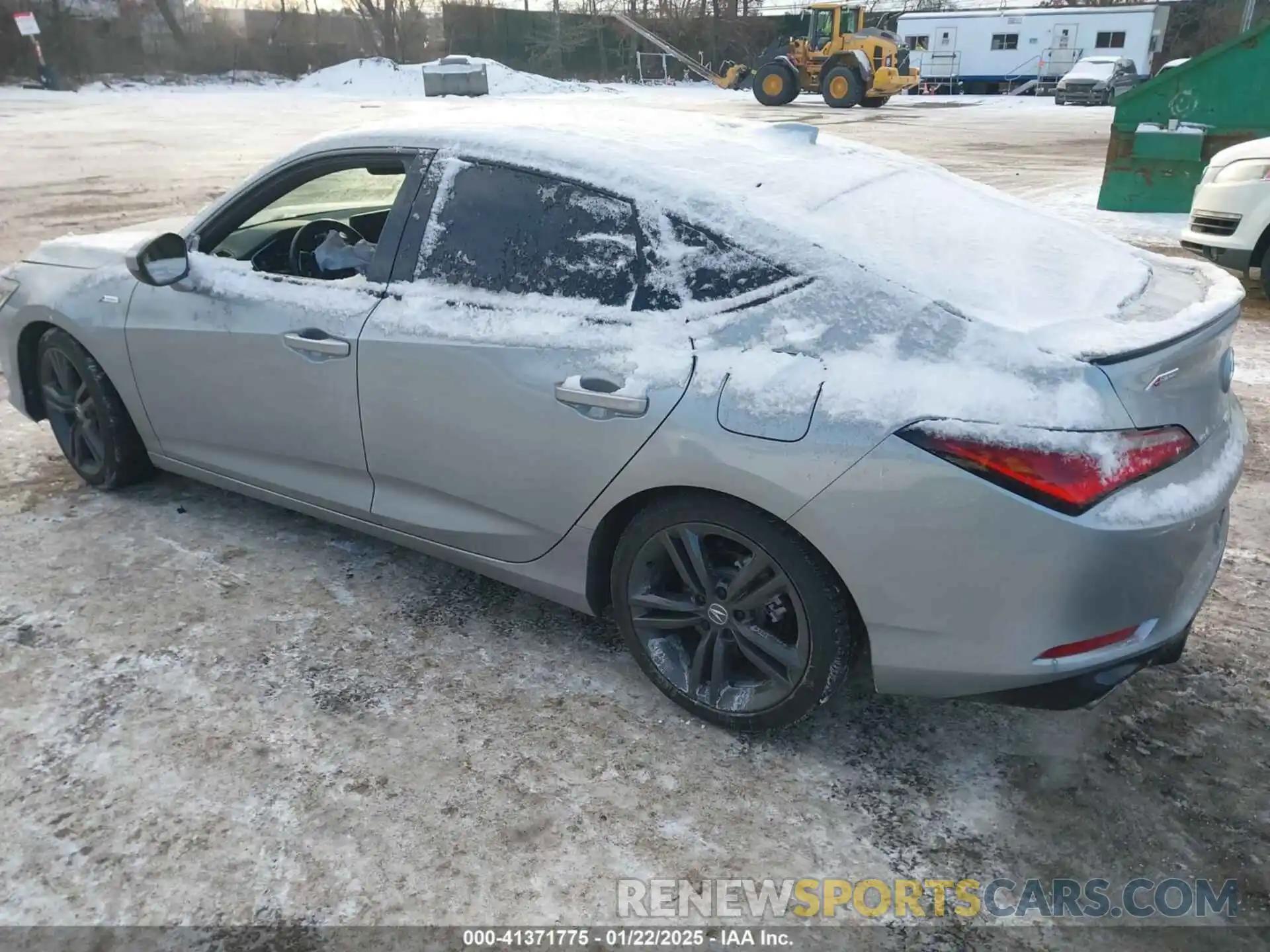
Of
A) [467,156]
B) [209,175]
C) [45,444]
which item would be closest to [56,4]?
[209,175]

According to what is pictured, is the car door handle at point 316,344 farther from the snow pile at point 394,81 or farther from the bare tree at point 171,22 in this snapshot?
the bare tree at point 171,22

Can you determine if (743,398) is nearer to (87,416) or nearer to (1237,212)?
(87,416)

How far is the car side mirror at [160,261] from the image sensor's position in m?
3.29

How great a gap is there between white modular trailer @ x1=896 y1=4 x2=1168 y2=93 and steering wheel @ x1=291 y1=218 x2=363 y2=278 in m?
37.9

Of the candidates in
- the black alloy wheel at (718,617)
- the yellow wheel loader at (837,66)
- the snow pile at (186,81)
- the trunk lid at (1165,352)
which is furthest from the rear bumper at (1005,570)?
the snow pile at (186,81)

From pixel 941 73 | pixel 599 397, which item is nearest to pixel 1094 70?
pixel 941 73

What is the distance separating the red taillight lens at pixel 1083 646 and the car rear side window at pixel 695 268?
1.07m

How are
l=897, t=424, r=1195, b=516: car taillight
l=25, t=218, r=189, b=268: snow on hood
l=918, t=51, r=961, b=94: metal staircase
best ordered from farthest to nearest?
l=918, t=51, r=961, b=94: metal staircase < l=25, t=218, r=189, b=268: snow on hood < l=897, t=424, r=1195, b=516: car taillight

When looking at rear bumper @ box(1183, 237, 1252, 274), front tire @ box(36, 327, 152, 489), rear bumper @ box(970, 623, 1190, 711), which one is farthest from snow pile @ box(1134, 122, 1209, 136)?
front tire @ box(36, 327, 152, 489)

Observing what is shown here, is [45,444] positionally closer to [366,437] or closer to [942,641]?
[366,437]

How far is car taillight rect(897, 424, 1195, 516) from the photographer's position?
6.44 feet

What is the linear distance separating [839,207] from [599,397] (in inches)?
32.3

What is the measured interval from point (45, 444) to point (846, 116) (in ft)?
76.1

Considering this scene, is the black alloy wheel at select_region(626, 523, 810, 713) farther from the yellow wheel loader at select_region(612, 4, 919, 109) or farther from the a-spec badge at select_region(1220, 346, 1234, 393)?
the yellow wheel loader at select_region(612, 4, 919, 109)
